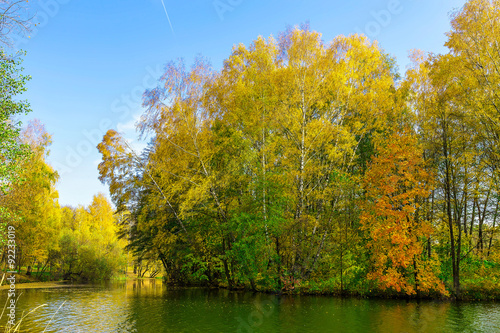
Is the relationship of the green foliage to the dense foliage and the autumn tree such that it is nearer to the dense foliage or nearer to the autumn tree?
the dense foliage

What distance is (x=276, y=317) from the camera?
13.7 metres

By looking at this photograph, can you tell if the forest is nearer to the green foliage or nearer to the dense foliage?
the dense foliage

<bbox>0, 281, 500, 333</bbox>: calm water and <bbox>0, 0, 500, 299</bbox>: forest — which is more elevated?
<bbox>0, 0, 500, 299</bbox>: forest

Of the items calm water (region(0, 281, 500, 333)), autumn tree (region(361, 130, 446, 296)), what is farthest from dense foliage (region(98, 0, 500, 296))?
calm water (region(0, 281, 500, 333))

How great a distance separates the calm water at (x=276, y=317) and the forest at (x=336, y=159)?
2.51 meters

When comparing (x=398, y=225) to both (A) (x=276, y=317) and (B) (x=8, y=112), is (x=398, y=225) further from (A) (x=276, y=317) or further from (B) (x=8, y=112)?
(B) (x=8, y=112)

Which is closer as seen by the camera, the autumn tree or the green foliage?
the green foliage

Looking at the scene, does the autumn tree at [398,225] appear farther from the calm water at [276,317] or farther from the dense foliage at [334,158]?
the calm water at [276,317]

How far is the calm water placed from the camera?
11.6m

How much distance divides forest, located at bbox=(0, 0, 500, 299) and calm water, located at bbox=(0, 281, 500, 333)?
2506mm

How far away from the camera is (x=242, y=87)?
2175 centimetres

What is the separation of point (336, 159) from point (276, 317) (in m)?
11.4

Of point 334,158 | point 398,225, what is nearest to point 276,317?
point 398,225

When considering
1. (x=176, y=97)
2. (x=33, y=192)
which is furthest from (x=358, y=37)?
(x=33, y=192)
